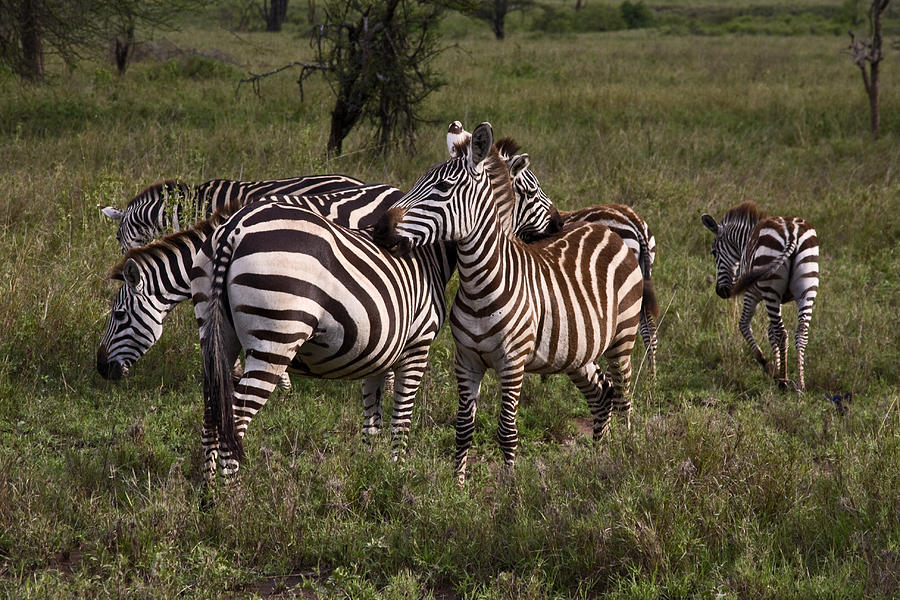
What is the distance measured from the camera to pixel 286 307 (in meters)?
3.95

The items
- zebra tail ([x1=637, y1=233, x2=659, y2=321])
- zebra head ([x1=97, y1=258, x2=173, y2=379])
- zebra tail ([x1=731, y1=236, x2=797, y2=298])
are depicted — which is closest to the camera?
zebra head ([x1=97, y1=258, x2=173, y2=379])

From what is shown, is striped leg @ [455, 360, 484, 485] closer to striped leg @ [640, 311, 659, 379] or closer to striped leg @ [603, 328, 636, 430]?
striped leg @ [603, 328, 636, 430]

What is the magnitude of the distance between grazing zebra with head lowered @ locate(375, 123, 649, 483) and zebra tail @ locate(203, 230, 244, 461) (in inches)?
33.4

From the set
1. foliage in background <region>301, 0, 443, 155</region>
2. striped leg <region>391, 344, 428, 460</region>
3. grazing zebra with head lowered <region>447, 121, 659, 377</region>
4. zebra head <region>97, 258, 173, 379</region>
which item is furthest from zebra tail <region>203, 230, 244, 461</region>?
foliage in background <region>301, 0, 443, 155</region>

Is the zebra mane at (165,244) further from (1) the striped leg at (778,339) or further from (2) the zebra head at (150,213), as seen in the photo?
(1) the striped leg at (778,339)

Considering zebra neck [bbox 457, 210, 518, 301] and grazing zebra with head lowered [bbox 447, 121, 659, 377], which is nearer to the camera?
zebra neck [bbox 457, 210, 518, 301]

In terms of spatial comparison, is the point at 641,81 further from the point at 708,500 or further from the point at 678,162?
the point at 708,500

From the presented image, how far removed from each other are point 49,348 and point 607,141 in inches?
386

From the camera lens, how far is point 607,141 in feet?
44.8

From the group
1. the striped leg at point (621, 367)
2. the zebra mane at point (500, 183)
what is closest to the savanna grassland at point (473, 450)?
the striped leg at point (621, 367)

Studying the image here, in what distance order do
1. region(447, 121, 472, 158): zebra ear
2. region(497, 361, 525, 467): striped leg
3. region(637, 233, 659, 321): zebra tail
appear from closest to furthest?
region(447, 121, 472, 158): zebra ear → region(497, 361, 525, 467): striped leg → region(637, 233, 659, 321): zebra tail

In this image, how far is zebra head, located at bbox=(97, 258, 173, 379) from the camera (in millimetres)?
5195

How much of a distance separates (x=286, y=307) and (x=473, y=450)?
2097mm

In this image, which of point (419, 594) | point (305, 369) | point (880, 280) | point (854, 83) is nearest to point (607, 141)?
point (880, 280)
